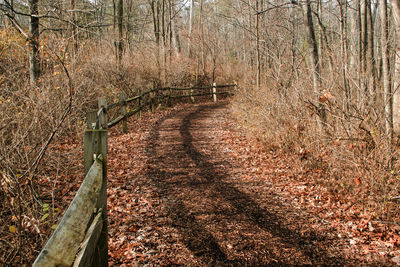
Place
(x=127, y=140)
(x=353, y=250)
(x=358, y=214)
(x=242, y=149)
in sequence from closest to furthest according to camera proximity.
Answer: (x=353, y=250)
(x=358, y=214)
(x=242, y=149)
(x=127, y=140)

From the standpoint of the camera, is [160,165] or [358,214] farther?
[160,165]

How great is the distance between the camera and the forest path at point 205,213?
378cm

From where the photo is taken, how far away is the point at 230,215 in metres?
4.82

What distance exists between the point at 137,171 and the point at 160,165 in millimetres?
631

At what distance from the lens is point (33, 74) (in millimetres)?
9008

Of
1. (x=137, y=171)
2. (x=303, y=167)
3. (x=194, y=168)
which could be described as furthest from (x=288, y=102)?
(x=137, y=171)

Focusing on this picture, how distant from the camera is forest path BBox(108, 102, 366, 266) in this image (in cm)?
378

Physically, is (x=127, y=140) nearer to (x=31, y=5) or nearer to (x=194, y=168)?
(x=194, y=168)

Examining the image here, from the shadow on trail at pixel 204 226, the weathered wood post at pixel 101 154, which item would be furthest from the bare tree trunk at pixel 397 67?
the weathered wood post at pixel 101 154

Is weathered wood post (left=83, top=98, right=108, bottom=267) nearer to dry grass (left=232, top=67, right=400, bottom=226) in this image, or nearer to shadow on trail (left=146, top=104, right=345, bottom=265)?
shadow on trail (left=146, top=104, right=345, bottom=265)

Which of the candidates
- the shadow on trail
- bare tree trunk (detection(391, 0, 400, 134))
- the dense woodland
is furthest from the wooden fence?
bare tree trunk (detection(391, 0, 400, 134))

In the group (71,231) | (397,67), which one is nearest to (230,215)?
(71,231)

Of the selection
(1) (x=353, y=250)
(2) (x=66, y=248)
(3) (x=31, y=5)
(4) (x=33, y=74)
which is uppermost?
(3) (x=31, y=5)

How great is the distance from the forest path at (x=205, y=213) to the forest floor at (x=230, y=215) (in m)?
0.01
